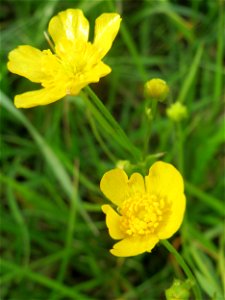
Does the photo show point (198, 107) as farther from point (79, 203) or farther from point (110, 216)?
point (110, 216)

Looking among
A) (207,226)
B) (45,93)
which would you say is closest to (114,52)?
(207,226)

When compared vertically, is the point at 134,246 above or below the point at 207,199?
below

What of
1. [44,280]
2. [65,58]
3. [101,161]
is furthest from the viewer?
[101,161]

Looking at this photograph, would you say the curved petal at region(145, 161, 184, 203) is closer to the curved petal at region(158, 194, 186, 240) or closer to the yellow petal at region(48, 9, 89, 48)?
the curved petal at region(158, 194, 186, 240)

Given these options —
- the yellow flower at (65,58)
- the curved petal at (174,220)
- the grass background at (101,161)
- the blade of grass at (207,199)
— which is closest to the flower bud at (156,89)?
the yellow flower at (65,58)

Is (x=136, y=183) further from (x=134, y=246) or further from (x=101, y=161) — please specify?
(x=101, y=161)

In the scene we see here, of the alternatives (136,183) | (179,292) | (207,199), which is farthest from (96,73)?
(207,199)
